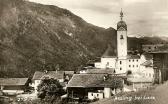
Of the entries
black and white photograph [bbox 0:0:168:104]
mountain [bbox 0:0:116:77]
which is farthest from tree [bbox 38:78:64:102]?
mountain [bbox 0:0:116:77]

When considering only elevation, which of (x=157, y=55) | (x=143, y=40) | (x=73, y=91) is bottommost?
(x=73, y=91)

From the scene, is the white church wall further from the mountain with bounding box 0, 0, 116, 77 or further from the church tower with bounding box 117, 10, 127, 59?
the mountain with bounding box 0, 0, 116, 77

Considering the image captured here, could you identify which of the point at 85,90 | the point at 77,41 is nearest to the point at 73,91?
the point at 85,90

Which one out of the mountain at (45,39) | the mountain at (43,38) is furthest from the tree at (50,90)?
the mountain at (43,38)

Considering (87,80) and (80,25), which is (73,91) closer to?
(87,80)

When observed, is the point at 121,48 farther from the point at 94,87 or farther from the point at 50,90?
the point at 50,90

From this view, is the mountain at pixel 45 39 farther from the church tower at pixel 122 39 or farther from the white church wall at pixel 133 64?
the church tower at pixel 122 39

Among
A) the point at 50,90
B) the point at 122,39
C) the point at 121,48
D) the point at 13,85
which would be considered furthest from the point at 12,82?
the point at 50,90
